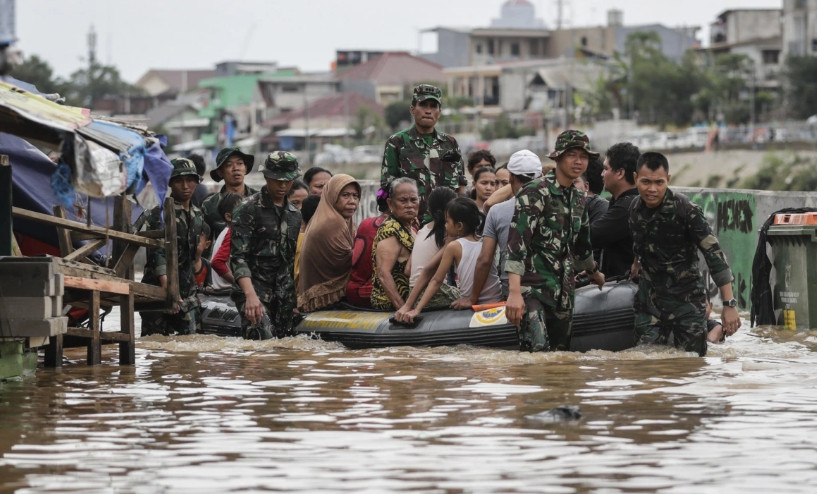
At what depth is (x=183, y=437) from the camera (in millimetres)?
8555

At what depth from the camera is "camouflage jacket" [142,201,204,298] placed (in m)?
13.6

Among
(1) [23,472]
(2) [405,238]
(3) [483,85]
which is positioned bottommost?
(1) [23,472]

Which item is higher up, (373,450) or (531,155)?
(531,155)

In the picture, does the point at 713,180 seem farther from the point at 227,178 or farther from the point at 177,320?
the point at 177,320

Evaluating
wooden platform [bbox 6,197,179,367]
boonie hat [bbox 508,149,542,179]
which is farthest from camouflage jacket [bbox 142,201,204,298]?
boonie hat [bbox 508,149,542,179]

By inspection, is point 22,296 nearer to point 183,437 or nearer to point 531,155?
point 183,437

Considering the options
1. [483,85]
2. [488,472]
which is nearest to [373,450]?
[488,472]

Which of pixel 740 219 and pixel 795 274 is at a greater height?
pixel 740 219

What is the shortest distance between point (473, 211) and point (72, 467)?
5511 millimetres

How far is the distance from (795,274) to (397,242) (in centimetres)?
409

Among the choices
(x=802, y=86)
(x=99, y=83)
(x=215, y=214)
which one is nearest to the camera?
(x=215, y=214)

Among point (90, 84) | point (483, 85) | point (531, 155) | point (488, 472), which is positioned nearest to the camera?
point (488, 472)

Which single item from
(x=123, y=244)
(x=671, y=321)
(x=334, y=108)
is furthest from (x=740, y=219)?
(x=334, y=108)

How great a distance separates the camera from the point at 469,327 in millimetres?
12594
